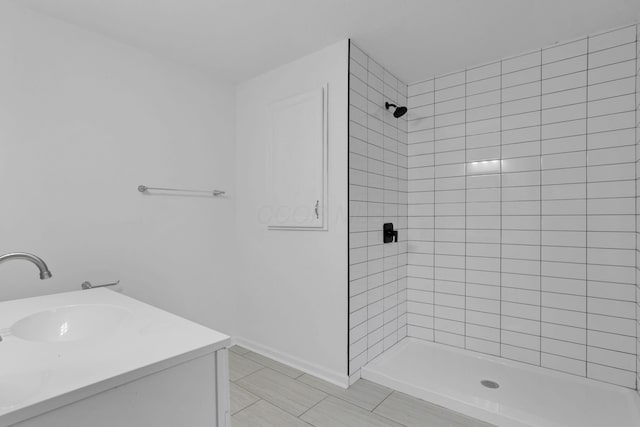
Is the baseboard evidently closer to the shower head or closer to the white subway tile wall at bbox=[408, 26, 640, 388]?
the white subway tile wall at bbox=[408, 26, 640, 388]

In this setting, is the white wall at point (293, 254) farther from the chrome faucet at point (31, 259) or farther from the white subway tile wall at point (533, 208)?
the chrome faucet at point (31, 259)

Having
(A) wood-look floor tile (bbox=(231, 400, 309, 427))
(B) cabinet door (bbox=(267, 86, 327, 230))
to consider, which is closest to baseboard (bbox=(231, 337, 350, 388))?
(A) wood-look floor tile (bbox=(231, 400, 309, 427))

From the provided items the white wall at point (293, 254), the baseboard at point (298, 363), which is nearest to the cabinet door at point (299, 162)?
the white wall at point (293, 254)

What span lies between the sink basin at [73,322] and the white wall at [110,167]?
Answer: 57 centimetres

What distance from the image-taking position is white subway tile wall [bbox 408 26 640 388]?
1.92 meters

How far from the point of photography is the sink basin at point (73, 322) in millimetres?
1262

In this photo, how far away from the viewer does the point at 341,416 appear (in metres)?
1.75

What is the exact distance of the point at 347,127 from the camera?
2053 mm

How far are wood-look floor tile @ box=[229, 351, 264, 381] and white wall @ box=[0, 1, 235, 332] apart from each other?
12.0 inches

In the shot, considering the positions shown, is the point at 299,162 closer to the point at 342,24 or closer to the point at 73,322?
the point at 342,24

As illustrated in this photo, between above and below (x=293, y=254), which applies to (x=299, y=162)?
above

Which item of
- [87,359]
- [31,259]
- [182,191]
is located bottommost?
[87,359]

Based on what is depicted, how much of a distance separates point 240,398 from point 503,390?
5.08 ft

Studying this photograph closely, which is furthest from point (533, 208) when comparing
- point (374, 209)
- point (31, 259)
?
point (31, 259)
